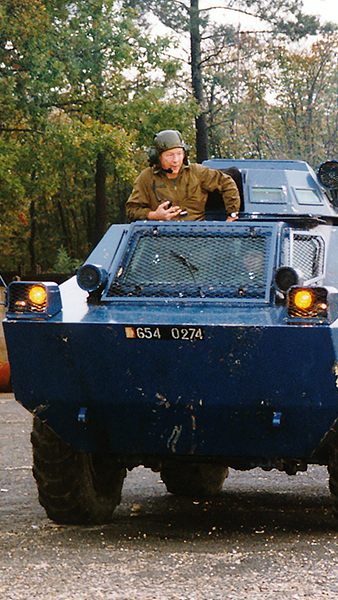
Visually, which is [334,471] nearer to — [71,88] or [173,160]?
[173,160]

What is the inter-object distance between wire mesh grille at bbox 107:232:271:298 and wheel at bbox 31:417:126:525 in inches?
38.3

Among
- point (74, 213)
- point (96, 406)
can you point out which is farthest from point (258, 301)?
point (74, 213)

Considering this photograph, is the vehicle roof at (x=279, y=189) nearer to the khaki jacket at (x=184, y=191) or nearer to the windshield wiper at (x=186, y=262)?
the khaki jacket at (x=184, y=191)

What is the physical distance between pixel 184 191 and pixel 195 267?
3.60 ft

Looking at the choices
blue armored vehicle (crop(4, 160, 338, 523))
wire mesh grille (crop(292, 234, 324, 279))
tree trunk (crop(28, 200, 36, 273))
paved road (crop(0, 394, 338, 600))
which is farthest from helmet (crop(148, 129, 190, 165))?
tree trunk (crop(28, 200, 36, 273))

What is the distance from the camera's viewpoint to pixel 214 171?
7457 mm

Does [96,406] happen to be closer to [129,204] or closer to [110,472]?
[110,472]

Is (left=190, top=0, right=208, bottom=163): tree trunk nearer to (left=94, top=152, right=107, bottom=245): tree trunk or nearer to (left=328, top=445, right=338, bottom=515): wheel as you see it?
(left=94, top=152, right=107, bottom=245): tree trunk

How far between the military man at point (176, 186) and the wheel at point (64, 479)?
1.70m


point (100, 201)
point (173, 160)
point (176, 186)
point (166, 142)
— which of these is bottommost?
point (100, 201)

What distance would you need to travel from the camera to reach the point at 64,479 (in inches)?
255

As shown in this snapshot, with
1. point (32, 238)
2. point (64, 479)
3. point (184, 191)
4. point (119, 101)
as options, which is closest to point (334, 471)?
point (64, 479)

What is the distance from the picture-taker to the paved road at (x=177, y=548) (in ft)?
16.1

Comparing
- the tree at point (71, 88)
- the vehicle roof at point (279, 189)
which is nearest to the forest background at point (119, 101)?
the tree at point (71, 88)
